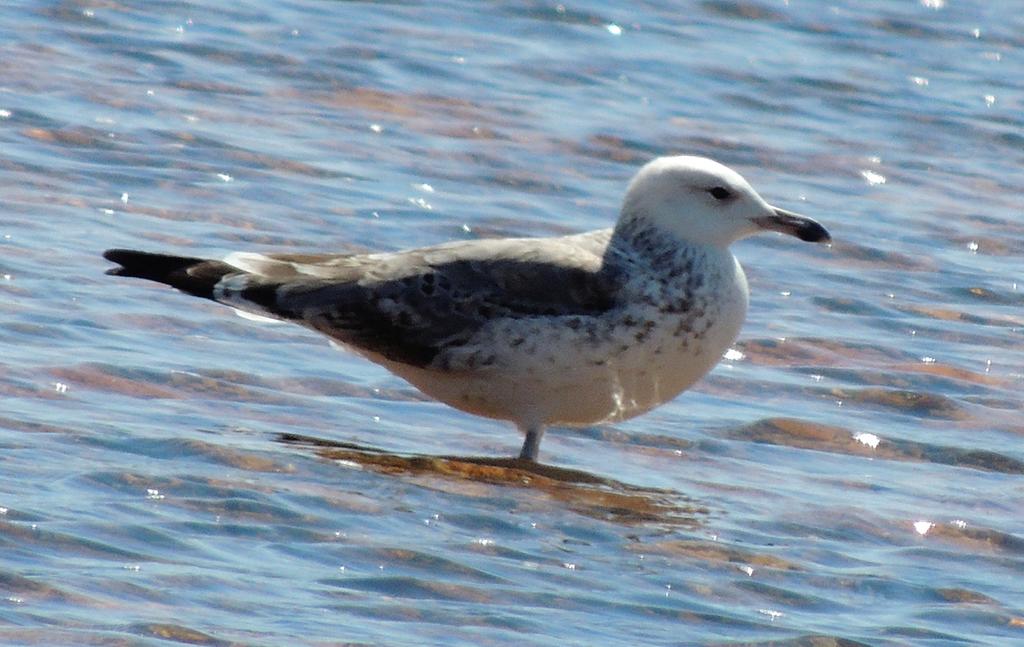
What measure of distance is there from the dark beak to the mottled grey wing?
63 cm

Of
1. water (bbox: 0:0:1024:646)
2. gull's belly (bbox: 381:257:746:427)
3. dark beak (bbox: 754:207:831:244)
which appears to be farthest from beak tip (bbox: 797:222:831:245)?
water (bbox: 0:0:1024:646)

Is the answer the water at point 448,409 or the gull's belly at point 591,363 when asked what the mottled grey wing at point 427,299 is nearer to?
the gull's belly at point 591,363

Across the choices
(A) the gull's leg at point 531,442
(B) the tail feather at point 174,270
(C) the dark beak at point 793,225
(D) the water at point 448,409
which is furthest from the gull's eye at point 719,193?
(B) the tail feather at point 174,270

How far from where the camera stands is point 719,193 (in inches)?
271

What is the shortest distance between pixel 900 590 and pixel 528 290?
61.2 inches

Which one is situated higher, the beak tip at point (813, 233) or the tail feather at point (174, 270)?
the beak tip at point (813, 233)

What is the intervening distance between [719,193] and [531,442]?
38.9 inches

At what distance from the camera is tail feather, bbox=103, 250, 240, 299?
690 centimetres

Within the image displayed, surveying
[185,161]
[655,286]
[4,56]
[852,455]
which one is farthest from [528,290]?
[4,56]

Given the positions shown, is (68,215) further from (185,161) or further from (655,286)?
(655,286)

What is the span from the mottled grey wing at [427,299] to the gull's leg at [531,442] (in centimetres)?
33

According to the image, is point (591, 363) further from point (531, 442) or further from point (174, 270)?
point (174, 270)

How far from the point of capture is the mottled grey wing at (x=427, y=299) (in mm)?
6480

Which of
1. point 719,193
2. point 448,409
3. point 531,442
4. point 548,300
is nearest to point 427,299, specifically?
point 548,300
